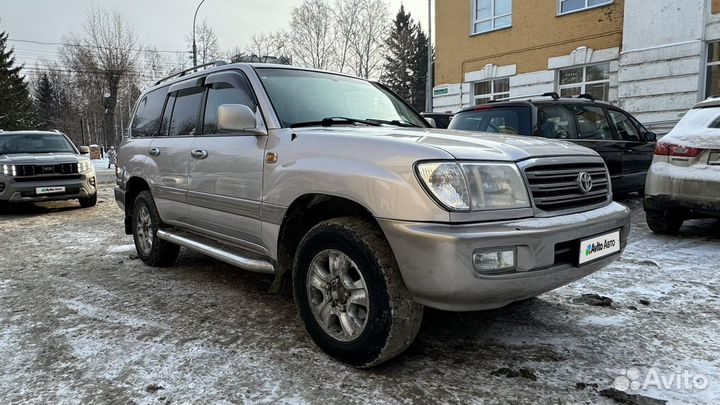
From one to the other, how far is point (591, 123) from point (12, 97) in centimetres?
4984

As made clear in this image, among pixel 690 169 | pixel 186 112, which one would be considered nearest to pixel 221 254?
pixel 186 112

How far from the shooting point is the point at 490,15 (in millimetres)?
17047

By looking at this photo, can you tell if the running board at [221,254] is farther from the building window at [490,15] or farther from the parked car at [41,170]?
the building window at [490,15]

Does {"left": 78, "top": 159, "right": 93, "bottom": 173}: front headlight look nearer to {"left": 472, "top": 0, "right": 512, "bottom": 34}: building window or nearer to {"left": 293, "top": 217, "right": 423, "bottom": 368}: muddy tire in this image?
{"left": 293, "top": 217, "right": 423, "bottom": 368}: muddy tire

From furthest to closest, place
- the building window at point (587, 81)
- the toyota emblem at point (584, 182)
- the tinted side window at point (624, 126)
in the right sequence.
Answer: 1. the building window at point (587, 81)
2. the tinted side window at point (624, 126)
3. the toyota emblem at point (584, 182)

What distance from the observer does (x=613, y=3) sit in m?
13.7

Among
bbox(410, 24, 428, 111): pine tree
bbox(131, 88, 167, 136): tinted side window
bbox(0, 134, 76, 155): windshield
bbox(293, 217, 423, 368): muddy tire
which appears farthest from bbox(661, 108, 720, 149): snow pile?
bbox(410, 24, 428, 111): pine tree

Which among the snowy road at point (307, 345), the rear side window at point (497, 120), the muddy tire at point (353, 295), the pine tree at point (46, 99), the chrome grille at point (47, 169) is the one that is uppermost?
the pine tree at point (46, 99)

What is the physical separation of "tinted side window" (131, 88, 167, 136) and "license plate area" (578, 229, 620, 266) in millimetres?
3998

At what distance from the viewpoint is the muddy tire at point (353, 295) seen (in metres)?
2.41

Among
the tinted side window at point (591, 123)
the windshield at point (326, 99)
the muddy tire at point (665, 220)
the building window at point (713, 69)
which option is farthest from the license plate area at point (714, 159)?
the building window at point (713, 69)

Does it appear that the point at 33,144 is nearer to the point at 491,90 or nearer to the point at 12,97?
the point at 491,90

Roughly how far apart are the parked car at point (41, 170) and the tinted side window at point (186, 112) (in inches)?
A: 241

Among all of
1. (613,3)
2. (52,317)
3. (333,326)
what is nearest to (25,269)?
(52,317)
